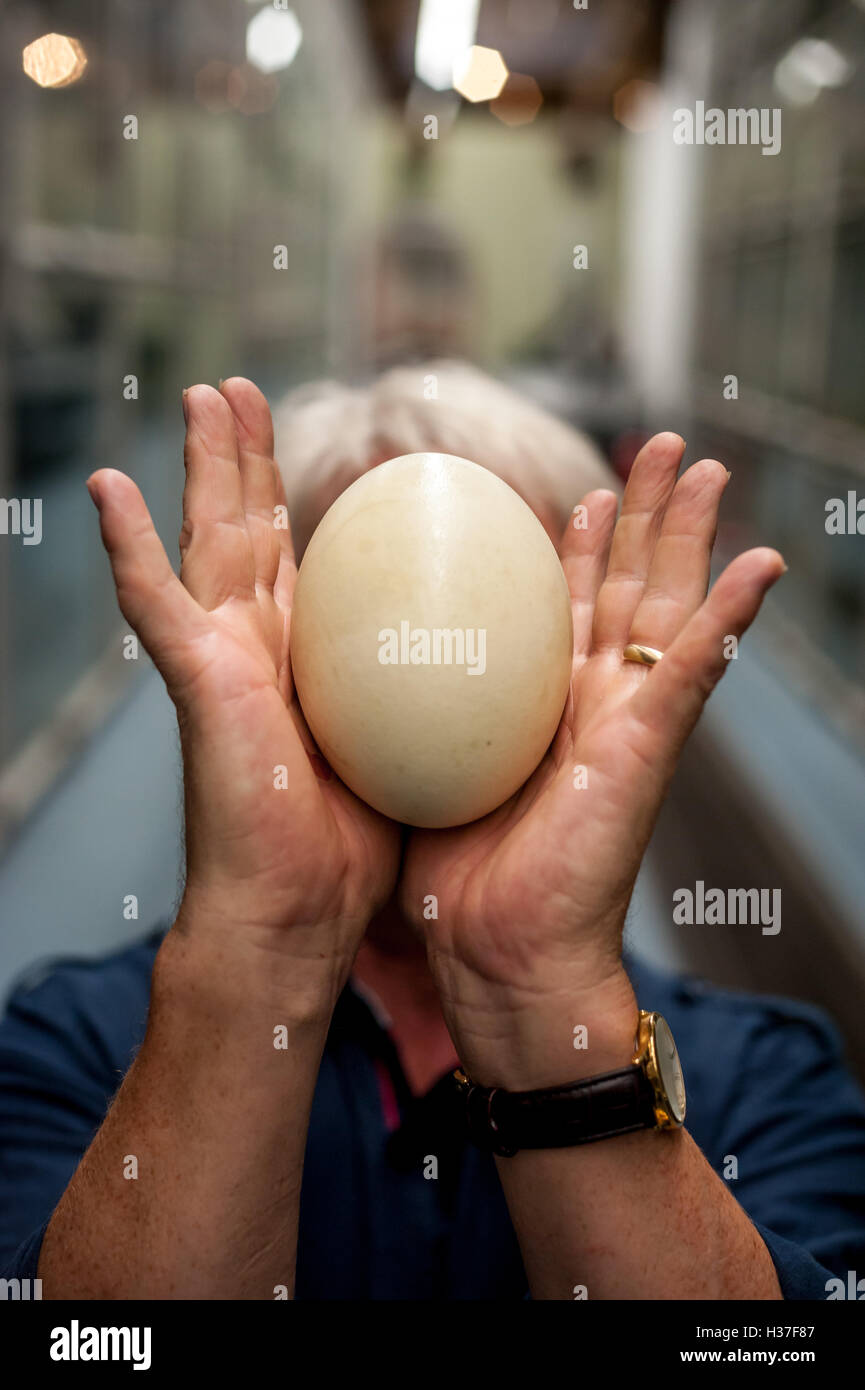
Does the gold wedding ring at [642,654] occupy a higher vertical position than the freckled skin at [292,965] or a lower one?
higher

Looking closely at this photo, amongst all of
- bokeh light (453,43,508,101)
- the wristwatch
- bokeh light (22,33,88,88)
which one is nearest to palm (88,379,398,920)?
the wristwatch

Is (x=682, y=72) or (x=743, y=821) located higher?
(x=682, y=72)

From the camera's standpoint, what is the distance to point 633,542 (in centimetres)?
48

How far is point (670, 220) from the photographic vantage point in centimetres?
559

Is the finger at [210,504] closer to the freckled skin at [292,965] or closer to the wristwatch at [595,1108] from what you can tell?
the freckled skin at [292,965]

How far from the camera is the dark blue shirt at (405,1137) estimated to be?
1.99 ft

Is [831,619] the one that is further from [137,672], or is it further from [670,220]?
[670,220]

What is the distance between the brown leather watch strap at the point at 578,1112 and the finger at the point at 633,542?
0.18m

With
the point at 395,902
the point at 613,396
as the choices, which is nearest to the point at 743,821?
the point at 395,902

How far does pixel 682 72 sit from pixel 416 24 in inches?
42.2

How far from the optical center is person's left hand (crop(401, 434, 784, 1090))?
0.40 meters

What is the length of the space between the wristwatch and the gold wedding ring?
5.8 inches

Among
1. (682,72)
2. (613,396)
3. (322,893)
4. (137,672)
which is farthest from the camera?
(682,72)

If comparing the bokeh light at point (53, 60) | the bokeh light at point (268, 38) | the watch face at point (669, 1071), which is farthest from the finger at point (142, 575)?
the bokeh light at point (268, 38)
